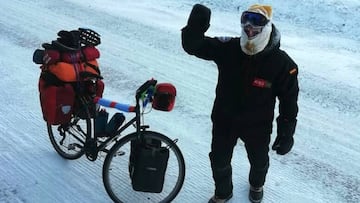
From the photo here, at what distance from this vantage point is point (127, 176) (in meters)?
4.02

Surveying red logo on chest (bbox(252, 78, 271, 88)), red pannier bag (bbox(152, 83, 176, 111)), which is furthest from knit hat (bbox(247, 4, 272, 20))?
red pannier bag (bbox(152, 83, 176, 111))

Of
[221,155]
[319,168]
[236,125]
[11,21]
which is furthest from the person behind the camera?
[11,21]

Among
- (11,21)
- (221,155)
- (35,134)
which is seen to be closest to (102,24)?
(11,21)

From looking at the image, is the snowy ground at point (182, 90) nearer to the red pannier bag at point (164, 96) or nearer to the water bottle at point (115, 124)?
the water bottle at point (115, 124)

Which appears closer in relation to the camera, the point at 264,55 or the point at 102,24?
the point at 264,55

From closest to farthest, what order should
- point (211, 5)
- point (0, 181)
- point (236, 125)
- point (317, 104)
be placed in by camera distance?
point (236, 125)
point (0, 181)
point (317, 104)
point (211, 5)

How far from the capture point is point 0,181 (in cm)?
390

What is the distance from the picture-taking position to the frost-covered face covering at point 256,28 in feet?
9.81

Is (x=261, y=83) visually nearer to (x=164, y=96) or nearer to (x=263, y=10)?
(x=263, y=10)

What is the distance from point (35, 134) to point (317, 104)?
137 inches

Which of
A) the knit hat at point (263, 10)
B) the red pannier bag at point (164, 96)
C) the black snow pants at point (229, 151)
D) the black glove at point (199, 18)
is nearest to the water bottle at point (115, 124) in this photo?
the red pannier bag at point (164, 96)

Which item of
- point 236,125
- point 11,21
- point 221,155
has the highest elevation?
point 236,125

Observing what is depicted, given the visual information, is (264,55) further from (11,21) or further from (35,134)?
(11,21)

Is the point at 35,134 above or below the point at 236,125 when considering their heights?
below
